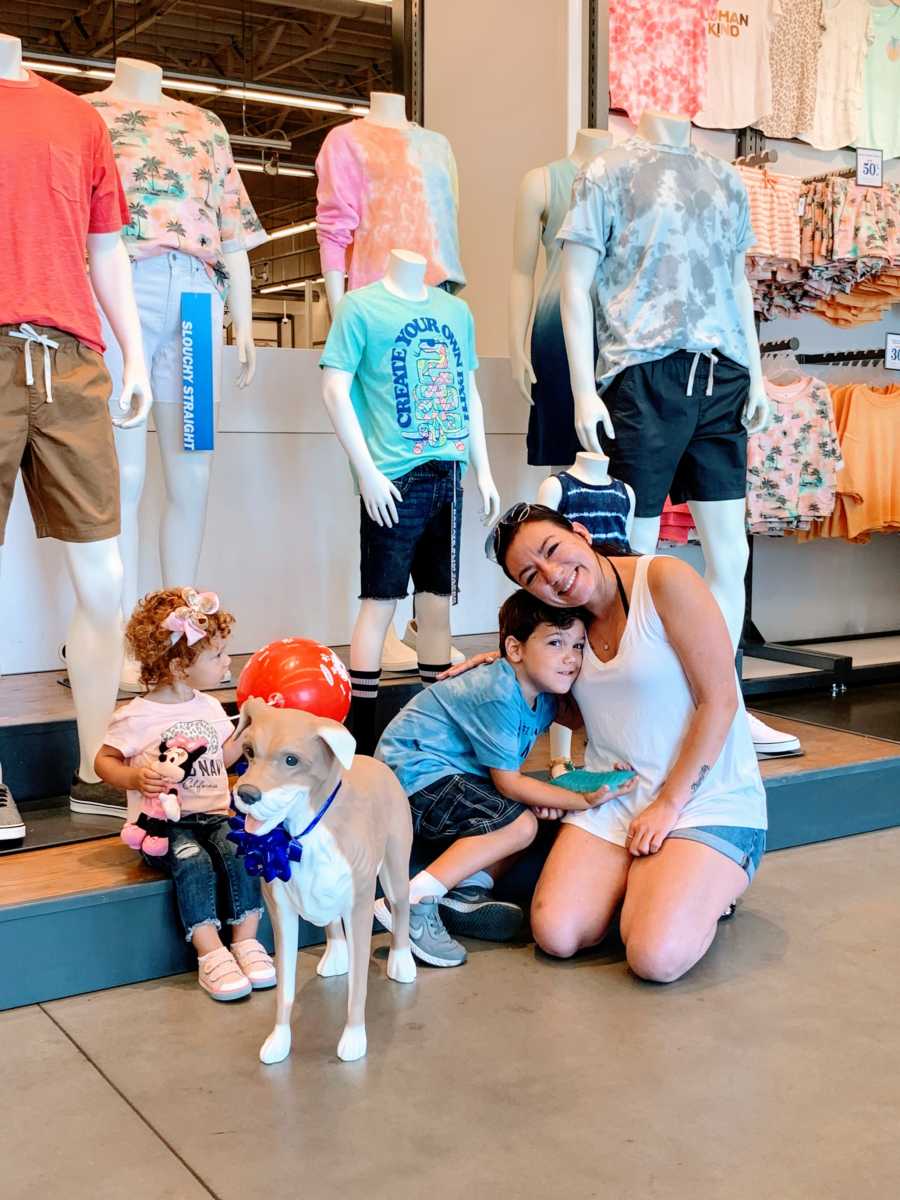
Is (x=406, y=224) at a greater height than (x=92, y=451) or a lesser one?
greater

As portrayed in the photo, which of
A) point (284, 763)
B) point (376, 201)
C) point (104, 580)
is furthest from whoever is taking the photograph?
point (376, 201)

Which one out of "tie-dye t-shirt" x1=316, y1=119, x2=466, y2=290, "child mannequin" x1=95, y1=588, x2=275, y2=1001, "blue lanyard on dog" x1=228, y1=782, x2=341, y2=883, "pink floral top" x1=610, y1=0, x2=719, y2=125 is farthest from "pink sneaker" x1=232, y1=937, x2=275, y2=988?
"pink floral top" x1=610, y1=0, x2=719, y2=125

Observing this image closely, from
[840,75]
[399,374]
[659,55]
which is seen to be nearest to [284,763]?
[399,374]

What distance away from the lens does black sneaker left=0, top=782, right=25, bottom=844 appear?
103 inches

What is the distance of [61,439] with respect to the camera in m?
2.59

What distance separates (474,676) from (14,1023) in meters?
1.04

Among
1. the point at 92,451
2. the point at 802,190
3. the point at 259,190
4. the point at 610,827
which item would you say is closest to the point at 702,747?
the point at 610,827

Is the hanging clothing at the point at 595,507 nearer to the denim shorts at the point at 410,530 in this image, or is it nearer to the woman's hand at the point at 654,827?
the denim shorts at the point at 410,530

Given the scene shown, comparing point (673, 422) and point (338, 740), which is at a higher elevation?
point (673, 422)

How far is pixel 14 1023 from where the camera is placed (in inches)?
88.8

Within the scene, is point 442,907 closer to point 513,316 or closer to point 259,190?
point 513,316

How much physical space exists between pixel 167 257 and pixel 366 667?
112cm

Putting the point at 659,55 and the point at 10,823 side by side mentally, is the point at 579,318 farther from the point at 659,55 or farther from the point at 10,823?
the point at 659,55

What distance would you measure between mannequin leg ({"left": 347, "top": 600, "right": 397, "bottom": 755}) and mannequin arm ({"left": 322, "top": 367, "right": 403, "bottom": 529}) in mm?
222
